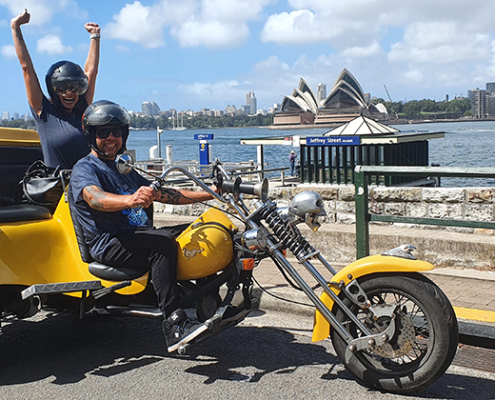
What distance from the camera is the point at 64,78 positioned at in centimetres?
493

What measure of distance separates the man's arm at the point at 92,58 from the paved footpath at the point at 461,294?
8.15 ft

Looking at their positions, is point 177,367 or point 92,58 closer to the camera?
point 177,367

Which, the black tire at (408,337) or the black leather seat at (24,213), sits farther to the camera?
the black leather seat at (24,213)

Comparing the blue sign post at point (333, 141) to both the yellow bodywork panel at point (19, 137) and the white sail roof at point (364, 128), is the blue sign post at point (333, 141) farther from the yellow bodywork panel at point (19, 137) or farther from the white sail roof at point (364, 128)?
the yellow bodywork panel at point (19, 137)

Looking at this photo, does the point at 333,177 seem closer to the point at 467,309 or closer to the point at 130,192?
the point at 467,309

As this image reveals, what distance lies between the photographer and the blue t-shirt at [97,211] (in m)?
4.09

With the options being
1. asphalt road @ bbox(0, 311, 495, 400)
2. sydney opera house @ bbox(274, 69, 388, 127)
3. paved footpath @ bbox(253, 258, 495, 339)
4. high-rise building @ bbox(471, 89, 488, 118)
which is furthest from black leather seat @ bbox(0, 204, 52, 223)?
high-rise building @ bbox(471, 89, 488, 118)

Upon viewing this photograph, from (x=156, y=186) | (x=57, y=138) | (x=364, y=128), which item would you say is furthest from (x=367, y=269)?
(x=364, y=128)

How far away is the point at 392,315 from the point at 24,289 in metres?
2.45

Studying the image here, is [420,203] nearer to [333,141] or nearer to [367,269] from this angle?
[333,141]

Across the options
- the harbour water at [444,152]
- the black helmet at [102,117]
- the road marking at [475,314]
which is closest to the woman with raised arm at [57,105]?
the black helmet at [102,117]

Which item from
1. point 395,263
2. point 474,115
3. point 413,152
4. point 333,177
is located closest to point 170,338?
point 395,263

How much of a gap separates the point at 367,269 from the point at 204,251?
3.36 ft

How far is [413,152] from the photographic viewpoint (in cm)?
1499
